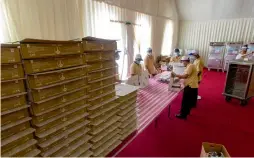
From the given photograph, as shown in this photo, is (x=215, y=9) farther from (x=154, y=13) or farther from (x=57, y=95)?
(x=57, y=95)

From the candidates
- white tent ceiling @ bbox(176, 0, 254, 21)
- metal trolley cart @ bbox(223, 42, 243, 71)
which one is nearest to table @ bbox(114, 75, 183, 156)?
metal trolley cart @ bbox(223, 42, 243, 71)

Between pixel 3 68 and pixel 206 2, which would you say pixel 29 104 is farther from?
pixel 206 2

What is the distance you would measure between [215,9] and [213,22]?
0.72m

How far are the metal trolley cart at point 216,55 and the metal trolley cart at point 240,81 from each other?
4.05 meters

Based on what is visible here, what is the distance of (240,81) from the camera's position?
422cm

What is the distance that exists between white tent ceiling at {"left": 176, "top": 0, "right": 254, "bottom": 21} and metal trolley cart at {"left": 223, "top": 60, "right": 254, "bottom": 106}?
440cm

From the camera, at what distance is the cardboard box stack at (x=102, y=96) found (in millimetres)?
1513

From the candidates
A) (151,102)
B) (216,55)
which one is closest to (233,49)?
(216,55)

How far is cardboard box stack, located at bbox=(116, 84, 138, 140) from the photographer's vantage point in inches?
74.4

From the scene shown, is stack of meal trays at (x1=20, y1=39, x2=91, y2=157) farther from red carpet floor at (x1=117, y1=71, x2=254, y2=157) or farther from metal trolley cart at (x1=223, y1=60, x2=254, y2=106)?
metal trolley cart at (x1=223, y1=60, x2=254, y2=106)

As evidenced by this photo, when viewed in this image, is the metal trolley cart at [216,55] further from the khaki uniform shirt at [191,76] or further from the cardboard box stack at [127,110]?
the cardboard box stack at [127,110]

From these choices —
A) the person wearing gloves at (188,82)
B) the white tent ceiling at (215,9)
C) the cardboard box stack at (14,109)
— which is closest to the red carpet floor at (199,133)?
the person wearing gloves at (188,82)

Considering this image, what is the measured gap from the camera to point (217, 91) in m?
4.96

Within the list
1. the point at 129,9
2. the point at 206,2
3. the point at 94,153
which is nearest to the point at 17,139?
the point at 94,153
